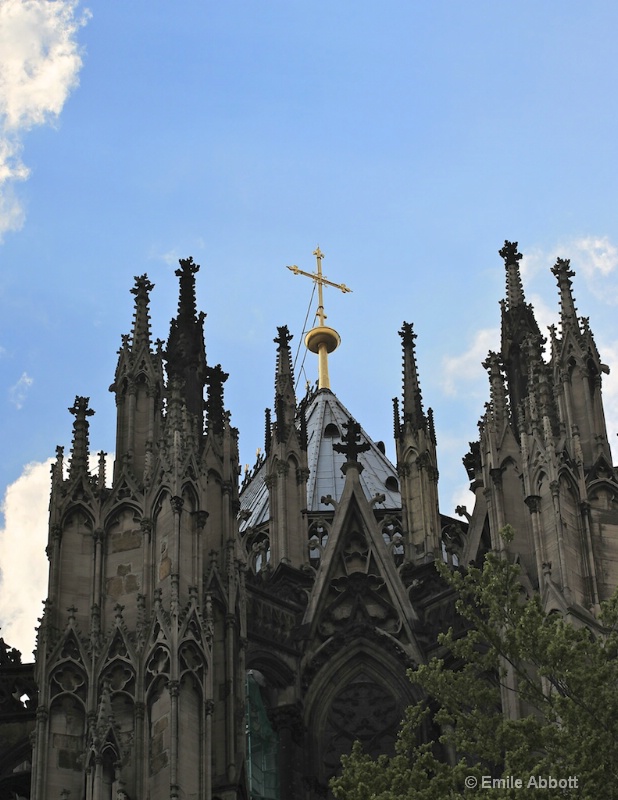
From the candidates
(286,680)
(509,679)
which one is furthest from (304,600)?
(509,679)

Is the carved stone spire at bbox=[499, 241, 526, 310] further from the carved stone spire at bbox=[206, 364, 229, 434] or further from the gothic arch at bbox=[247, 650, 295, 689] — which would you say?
the gothic arch at bbox=[247, 650, 295, 689]

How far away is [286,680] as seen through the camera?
130ft

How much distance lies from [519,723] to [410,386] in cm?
2246

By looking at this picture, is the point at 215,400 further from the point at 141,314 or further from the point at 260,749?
the point at 260,749

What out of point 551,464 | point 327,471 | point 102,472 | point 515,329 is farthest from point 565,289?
point 327,471

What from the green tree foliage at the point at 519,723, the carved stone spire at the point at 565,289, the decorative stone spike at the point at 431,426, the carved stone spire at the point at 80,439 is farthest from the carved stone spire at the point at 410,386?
the green tree foliage at the point at 519,723

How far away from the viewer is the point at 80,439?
35.9 m

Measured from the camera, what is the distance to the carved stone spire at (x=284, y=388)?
158 ft

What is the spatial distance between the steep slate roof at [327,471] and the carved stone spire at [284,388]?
11.7 feet

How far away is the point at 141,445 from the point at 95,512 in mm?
1912

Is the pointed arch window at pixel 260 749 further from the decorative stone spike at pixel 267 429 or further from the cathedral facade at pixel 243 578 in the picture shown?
the decorative stone spike at pixel 267 429

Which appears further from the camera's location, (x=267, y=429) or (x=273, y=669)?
(x=267, y=429)

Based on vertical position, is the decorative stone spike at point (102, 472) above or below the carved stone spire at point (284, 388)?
below

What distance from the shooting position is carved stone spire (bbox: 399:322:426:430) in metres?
47.9
